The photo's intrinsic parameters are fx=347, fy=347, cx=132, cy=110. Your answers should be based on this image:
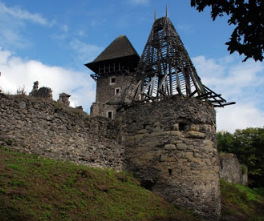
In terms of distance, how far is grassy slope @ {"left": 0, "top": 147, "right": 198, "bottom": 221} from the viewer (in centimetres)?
888

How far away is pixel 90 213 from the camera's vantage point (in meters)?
9.80

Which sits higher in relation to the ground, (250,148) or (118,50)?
(118,50)

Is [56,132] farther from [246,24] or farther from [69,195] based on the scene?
[246,24]

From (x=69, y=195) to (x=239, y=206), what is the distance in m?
12.3

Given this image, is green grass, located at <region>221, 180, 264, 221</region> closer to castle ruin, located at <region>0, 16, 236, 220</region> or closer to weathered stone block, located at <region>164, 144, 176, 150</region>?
castle ruin, located at <region>0, 16, 236, 220</region>

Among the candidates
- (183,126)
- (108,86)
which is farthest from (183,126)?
(108,86)

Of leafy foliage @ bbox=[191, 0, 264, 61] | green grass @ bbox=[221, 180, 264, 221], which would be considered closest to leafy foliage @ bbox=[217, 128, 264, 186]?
green grass @ bbox=[221, 180, 264, 221]

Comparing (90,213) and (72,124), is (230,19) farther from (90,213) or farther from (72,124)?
(72,124)

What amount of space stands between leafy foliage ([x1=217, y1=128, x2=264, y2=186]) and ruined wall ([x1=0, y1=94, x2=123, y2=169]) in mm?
22889

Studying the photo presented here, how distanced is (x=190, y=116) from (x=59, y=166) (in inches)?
225

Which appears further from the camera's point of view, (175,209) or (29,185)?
(175,209)

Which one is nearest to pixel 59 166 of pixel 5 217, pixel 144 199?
pixel 144 199

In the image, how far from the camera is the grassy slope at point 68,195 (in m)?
8.88

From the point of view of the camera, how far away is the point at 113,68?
36.6 metres
